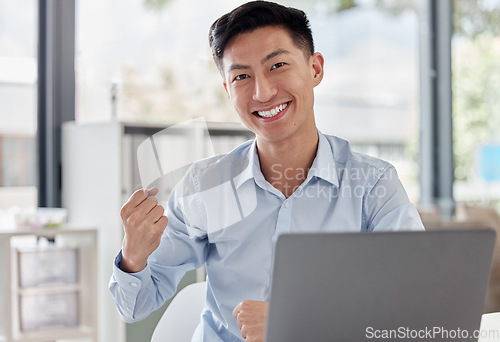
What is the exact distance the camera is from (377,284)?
831 millimetres

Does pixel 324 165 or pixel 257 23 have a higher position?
pixel 257 23

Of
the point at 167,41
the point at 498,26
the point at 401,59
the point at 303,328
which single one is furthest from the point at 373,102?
the point at 303,328

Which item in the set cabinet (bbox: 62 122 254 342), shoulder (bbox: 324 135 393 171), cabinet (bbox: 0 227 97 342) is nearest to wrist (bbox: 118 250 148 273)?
shoulder (bbox: 324 135 393 171)

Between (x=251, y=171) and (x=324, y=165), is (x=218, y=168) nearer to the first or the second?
(x=251, y=171)

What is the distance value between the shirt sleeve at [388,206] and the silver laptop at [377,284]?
1.27 ft

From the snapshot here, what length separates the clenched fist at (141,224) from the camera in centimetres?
120

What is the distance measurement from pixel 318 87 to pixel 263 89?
2484 mm

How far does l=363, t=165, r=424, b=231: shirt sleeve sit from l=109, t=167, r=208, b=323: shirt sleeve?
0.38 m

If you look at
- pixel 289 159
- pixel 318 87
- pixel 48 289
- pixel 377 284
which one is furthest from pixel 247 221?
pixel 318 87

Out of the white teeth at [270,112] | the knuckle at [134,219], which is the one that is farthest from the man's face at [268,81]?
the knuckle at [134,219]

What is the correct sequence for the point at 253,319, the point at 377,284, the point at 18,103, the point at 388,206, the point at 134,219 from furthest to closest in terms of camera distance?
the point at 18,103, the point at 388,206, the point at 134,219, the point at 253,319, the point at 377,284

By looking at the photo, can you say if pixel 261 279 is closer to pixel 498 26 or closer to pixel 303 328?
pixel 303 328

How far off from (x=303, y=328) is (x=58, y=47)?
2595mm

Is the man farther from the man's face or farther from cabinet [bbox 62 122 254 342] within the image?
cabinet [bbox 62 122 254 342]
